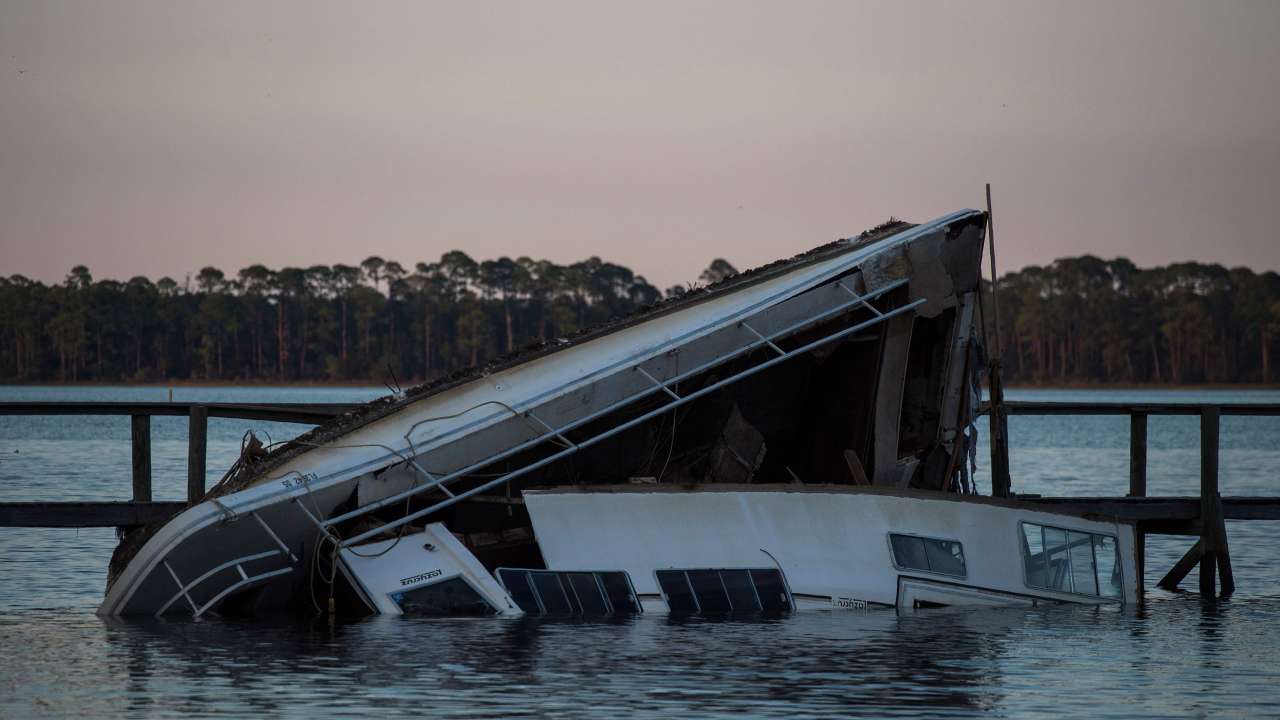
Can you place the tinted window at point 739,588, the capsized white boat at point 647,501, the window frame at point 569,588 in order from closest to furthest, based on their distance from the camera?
the capsized white boat at point 647,501 → the window frame at point 569,588 → the tinted window at point 739,588

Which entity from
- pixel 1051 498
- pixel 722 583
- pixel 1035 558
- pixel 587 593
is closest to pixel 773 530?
pixel 722 583

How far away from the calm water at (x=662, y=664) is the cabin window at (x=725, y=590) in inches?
13.7

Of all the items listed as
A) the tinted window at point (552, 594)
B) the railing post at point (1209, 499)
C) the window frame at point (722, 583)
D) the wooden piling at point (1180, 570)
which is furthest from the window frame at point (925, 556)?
the wooden piling at point (1180, 570)

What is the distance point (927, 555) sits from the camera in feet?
65.5

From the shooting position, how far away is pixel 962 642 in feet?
58.5

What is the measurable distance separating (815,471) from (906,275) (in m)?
3.20

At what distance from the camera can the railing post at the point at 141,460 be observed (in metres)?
20.9

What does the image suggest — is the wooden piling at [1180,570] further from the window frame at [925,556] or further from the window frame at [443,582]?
the window frame at [443,582]

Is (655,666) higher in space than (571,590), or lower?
lower

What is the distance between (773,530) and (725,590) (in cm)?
88

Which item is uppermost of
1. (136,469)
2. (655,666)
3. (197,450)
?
(197,450)

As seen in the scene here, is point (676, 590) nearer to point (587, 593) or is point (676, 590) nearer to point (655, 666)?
point (587, 593)

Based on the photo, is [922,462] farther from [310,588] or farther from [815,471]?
[310,588]

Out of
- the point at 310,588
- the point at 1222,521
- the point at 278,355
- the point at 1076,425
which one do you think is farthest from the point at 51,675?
the point at 278,355
